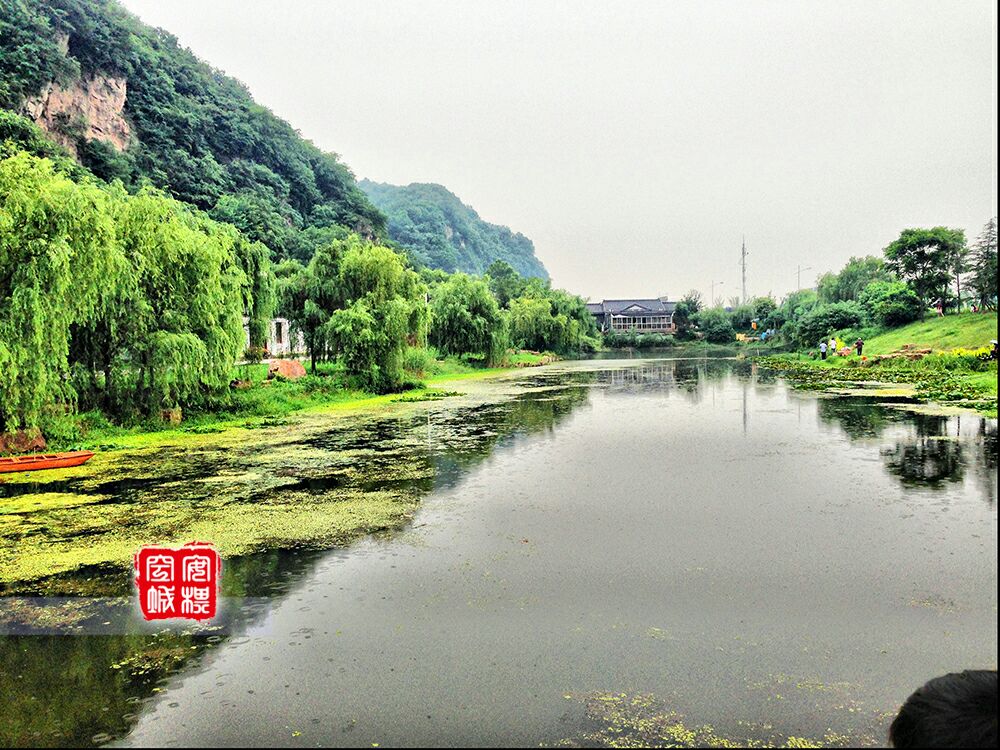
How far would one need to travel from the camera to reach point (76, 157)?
4428cm

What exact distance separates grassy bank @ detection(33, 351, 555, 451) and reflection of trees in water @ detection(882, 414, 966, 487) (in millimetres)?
12327

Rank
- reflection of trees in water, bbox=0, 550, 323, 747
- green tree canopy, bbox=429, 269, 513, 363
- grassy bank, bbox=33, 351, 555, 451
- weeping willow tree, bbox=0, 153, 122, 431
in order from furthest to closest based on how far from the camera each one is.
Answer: green tree canopy, bbox=429, 269, 513, 363 → grassy bank, bbox=33, 351, 555, 451 → weeping willow tree, bbox=0, 153, 122, 431 → reflection of trees in water, bbox=0, 550, 323, 747

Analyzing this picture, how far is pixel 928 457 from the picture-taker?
9203mm

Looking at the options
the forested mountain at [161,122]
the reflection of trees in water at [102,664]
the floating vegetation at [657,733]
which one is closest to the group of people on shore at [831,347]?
the reflection of trees in water at [102,664]

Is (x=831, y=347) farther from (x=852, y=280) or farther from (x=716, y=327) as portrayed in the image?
(x=716, y=327)

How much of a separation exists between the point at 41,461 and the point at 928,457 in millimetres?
13371

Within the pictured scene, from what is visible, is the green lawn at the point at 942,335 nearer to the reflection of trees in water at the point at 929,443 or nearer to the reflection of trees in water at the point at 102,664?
the reflection of trees in water at the point at 929,443

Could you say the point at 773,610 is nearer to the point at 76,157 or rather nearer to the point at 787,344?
the point at 787,344

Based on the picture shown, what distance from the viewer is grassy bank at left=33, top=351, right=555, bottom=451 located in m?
12.2

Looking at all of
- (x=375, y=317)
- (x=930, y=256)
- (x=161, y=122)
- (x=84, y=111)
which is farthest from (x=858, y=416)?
(x=161, y=122)

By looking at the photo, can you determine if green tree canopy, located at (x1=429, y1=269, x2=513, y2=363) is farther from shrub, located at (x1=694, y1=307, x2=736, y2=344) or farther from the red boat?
shrub, located at (x1=694, y1=307, x2=736, y2=344)

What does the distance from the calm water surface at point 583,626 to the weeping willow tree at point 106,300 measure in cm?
619

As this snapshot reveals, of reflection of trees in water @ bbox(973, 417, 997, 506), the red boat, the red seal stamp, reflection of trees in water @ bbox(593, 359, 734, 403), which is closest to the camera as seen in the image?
the red seal stamp

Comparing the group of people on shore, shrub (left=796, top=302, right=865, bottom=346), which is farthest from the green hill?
shrub (left=796, top=302, right=865, bottom=346)
